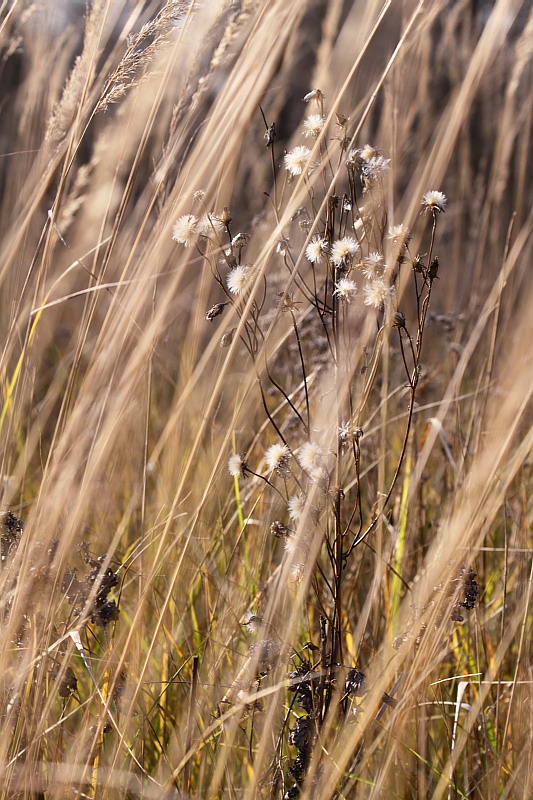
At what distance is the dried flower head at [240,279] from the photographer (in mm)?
780

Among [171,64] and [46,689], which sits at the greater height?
[171,64]

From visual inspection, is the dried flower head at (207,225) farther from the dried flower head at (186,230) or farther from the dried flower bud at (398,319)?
the dried flower bud at (398,319)

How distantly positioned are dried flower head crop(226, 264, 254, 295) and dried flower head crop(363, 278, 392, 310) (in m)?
0.13

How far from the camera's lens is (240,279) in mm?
786

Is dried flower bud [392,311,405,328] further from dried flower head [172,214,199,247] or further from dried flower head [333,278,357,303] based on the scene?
dried flower head [172,214,199,247]

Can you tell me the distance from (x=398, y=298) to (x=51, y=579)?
52 centimetres

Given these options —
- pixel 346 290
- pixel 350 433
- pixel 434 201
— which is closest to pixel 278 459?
pixel 350 433

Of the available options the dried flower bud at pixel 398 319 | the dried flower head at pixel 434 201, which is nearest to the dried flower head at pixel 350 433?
the dried flower bud at pixel 398 319

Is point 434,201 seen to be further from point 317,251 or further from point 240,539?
point 240,539

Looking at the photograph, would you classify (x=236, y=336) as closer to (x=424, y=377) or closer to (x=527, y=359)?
(x=527, y=359)

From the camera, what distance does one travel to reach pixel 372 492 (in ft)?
4.57

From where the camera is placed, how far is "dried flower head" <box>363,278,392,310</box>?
765 mm

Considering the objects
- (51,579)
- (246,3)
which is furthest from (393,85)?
(51,579)

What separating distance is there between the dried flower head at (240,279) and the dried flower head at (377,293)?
13 cm
